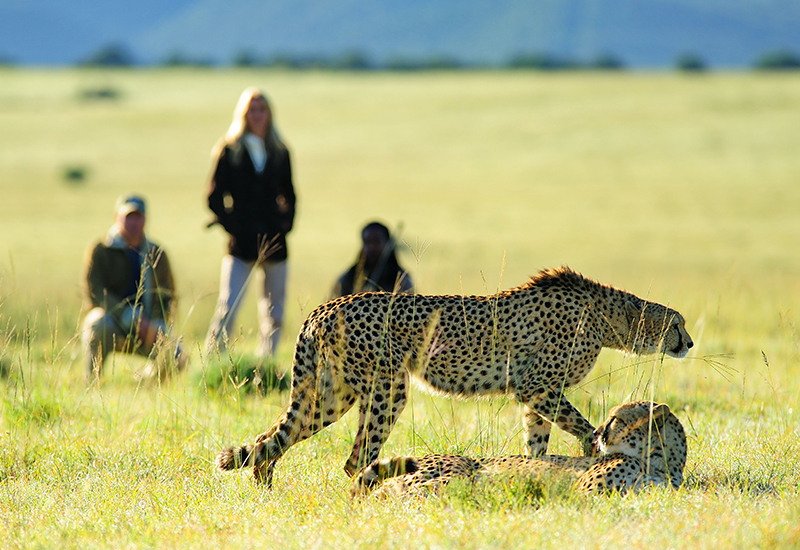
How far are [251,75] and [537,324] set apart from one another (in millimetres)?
A: 57762

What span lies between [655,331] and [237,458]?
1918 millimetres

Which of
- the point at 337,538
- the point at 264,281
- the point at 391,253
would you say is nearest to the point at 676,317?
the point at 337,538

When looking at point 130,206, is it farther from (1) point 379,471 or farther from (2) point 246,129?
(1) point 379,471

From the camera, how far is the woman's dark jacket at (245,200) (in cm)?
631

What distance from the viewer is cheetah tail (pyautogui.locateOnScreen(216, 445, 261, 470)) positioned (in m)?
3.71

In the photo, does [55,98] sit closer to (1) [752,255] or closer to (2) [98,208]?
(2) [98,208]

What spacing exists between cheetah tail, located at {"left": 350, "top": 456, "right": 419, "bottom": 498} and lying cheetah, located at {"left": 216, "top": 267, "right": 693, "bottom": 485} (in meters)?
0.25

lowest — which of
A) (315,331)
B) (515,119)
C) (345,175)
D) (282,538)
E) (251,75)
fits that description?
(282,538)

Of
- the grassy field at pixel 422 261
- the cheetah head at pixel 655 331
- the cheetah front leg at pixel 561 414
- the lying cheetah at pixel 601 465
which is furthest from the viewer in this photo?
the cheetah head at pixel 655 331

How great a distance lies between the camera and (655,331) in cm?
421

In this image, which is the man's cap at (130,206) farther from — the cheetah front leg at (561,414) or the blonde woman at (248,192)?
the cheetah front leg at (561,414)

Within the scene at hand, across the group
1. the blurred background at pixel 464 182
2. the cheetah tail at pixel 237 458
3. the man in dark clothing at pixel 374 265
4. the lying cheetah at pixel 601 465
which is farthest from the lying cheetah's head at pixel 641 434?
the man in dark clothing at pixel 374 265

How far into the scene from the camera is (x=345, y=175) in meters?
29.4

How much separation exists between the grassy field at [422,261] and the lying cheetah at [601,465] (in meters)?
0.12
